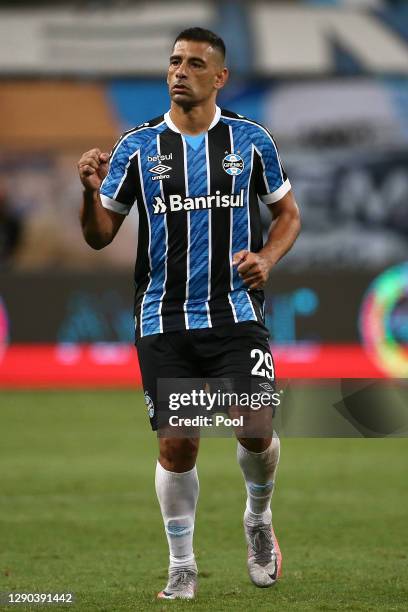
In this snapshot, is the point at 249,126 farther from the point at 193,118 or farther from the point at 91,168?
the point at 91,168

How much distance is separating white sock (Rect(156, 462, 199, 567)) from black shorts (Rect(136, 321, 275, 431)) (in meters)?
0.22

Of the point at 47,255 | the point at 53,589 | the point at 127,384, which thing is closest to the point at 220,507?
the point at 53,589

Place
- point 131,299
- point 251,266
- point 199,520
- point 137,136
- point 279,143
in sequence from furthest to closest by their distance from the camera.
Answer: point 279,143, point 131,299, point 199,520, point 137,136, point 251,266

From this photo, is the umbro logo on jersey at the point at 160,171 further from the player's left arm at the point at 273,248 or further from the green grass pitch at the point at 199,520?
the green grass pitch at the point at 199,520

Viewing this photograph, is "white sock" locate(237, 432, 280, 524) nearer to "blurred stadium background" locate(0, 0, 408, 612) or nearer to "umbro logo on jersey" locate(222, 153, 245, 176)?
"blurred stadium background" locate(0, 0, 408, 612)

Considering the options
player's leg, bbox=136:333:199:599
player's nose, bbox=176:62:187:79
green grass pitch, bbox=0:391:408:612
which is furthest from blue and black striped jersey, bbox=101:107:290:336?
green grass pitch, bbox=0:391:408:612

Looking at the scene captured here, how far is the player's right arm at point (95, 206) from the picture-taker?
518cm

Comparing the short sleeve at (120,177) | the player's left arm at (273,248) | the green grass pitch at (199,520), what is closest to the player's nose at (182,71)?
the short sleeve at (120,177)

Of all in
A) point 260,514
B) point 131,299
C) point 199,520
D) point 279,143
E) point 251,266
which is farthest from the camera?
point 279,143

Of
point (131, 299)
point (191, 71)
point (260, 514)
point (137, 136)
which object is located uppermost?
point (191, 71)

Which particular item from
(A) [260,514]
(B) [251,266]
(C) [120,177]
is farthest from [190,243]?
(A) [260,514]

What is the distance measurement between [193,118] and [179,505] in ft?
5.09

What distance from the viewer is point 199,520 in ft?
24.4

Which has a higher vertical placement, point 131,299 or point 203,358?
point 203,358
